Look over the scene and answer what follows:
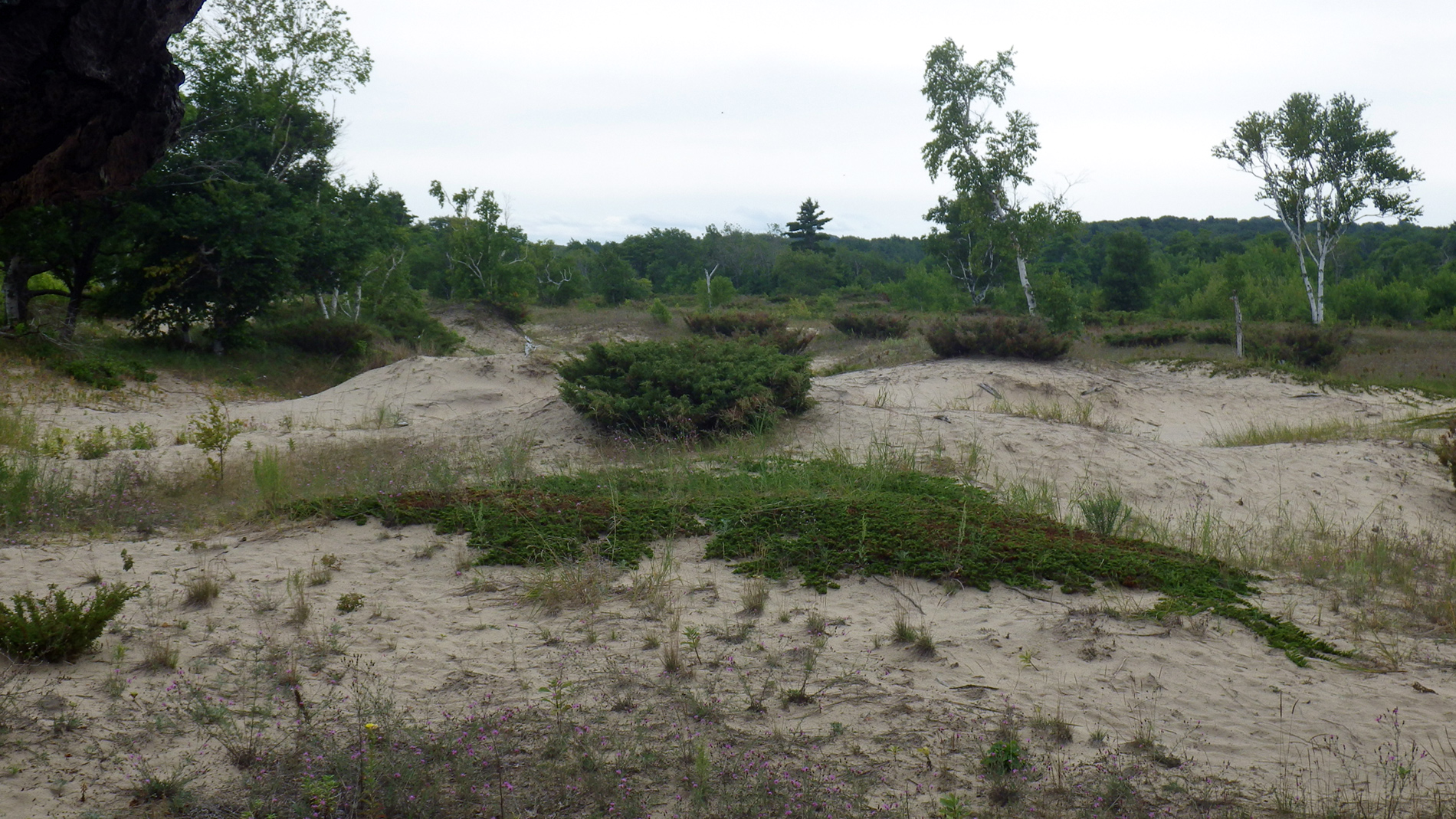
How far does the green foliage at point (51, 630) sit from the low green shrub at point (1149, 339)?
2396 cm

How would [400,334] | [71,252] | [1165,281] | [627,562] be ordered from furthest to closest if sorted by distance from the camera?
[1165,281] < [400,334] < [71,252] < [627,562]

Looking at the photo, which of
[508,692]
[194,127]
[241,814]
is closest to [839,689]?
[508,692]

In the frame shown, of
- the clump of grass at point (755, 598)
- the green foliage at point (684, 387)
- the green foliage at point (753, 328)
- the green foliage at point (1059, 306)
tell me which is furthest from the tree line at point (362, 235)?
the clump of grass at point (755, 598)

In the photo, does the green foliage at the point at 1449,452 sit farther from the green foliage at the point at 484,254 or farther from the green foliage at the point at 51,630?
the green foliage at the point at 484,254

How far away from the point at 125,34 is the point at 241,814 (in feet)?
7.68

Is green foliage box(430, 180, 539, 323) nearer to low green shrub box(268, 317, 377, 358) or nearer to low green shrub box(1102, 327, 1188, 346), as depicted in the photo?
low green shrub box(268, 317, 377, 358)

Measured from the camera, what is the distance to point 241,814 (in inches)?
105

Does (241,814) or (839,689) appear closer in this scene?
(241,814)

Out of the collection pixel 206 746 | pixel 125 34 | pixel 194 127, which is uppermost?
pixel 194 127

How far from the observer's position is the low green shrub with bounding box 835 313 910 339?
25.2 metres

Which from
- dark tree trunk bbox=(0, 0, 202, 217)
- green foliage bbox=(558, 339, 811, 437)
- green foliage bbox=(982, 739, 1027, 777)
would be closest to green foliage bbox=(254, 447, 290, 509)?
green foliage bbox=(558, 339, 811, 437)

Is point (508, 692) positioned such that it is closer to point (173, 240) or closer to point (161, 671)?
point (161, 671)

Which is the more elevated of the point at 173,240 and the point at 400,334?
the point at 173,240

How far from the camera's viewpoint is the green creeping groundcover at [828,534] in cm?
477
